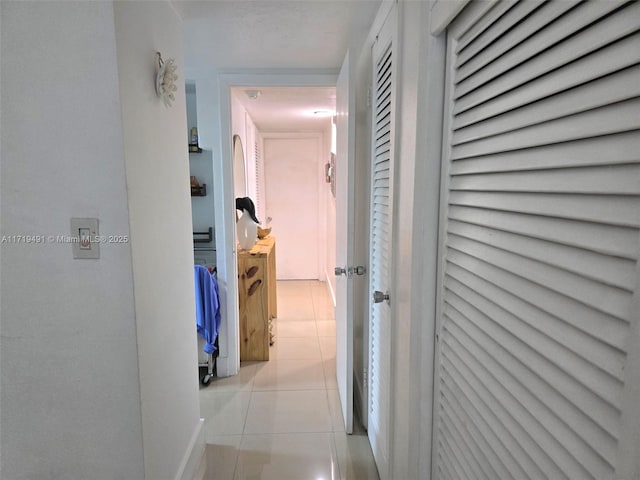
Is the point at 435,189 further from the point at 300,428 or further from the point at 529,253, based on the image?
the point at 300,428

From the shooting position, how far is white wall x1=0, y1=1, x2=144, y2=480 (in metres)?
1.15

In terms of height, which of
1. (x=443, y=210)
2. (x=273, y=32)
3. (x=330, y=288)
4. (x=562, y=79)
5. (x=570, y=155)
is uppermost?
(x=273, y=32)

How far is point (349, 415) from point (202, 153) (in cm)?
238

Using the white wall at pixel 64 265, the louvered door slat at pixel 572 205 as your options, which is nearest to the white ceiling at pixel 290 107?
the white wall at pixel 64 265

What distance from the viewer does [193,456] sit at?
5.99 ft

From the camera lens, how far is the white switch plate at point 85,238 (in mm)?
1231

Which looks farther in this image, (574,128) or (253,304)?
(253,304)

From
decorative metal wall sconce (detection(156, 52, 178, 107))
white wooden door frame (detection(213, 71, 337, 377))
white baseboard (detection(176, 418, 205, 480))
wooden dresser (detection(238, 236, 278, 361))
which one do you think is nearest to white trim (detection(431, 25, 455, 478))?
decorative metal wall sconce (detection(156, 52, 178, 107))

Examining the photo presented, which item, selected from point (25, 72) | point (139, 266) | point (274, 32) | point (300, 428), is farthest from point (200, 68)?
point (300, 428)

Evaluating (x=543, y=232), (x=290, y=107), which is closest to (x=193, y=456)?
(x=543, y=232)

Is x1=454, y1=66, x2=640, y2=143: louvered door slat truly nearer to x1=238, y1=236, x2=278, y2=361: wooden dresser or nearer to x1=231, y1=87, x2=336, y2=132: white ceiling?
x1=231, y1=87, x2=336, y2=132: white ceiling

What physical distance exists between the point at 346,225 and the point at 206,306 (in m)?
1.23

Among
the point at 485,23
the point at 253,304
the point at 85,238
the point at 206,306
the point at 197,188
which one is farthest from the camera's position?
the point at 197,188

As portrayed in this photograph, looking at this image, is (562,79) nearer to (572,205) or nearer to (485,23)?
(572,205)
